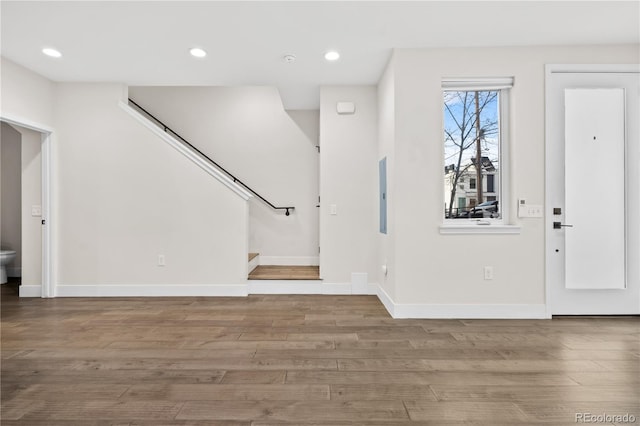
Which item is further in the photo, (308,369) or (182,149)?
(182,149)

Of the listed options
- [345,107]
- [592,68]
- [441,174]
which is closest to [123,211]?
[345,107]

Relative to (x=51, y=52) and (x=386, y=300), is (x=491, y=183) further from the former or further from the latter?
(x=51, y=52)

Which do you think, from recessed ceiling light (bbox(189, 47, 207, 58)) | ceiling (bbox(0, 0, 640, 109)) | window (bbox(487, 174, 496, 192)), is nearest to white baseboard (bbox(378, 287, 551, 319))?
window (bbox(487, 174, 496, 192))

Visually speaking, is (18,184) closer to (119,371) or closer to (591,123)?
(119,371)

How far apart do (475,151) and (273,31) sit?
7.58 feet

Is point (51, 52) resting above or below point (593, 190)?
above

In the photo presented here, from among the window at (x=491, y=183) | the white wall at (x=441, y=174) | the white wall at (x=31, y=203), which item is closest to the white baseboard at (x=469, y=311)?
the white wall at (x=441, y=174)

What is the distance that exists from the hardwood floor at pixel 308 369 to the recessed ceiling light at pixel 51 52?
2.66 metres

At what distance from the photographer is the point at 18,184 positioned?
5.34m

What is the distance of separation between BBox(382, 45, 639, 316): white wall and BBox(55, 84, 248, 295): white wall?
6.88ft

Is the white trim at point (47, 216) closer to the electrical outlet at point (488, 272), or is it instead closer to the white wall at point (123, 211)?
the white wall at point (123, 211)

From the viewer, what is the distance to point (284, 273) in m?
4.62

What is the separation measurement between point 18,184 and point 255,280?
4.25 metres

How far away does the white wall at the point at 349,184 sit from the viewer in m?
4.29
